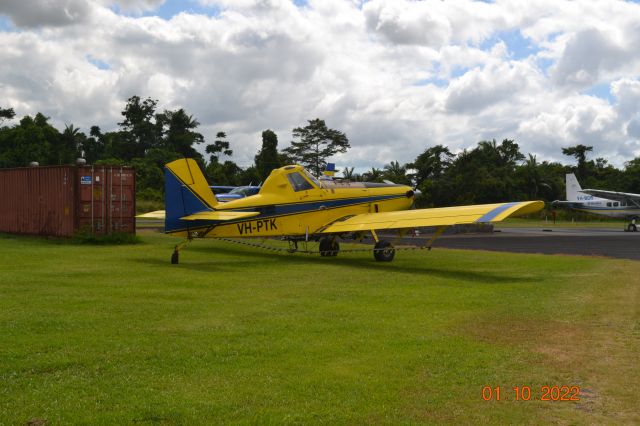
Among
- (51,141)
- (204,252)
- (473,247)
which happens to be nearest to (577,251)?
(473,247)

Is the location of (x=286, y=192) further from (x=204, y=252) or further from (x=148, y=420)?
(x=148, y=420)

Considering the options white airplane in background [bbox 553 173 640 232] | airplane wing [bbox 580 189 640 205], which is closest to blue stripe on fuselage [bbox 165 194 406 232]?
white airplane in background [bbox 553 173 640 232]

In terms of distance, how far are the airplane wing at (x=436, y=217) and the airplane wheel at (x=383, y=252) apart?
742mm

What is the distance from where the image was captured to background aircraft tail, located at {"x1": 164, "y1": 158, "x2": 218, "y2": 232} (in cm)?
1714

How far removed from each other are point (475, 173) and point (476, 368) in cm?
6050

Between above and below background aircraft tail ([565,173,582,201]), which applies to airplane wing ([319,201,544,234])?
below

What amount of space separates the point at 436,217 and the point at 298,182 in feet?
14.4

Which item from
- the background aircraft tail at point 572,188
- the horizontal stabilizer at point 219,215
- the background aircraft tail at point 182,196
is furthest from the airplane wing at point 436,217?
the background aircraft tail at point 572,188

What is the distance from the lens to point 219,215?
16609mm

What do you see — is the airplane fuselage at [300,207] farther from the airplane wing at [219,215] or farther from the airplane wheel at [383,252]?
the airplane wheel at [383,252]

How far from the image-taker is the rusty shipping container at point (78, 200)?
76.6ft

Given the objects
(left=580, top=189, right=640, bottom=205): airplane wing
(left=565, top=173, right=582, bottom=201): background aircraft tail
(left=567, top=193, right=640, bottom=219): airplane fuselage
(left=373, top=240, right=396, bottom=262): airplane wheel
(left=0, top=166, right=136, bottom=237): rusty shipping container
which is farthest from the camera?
(left=565, top=173, right=582, bottom=201): background aircraft tail
